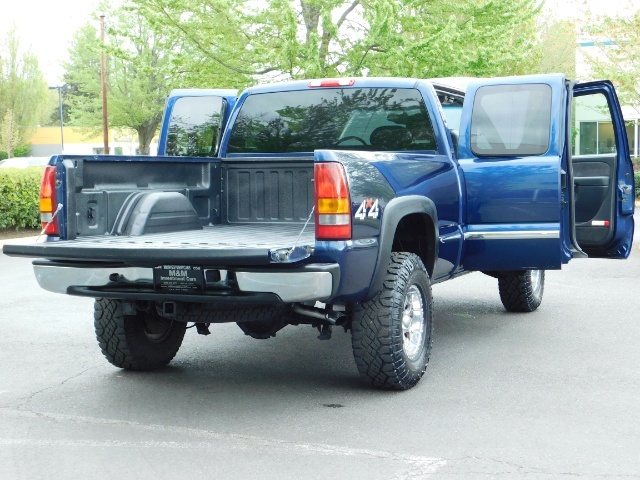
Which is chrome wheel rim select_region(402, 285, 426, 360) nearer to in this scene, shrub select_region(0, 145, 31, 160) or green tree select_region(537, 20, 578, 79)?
green tree select_region(537, 20, 578, 79)

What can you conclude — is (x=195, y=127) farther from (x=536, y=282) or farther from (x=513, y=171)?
(x=536, y=282)

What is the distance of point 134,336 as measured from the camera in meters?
6.55

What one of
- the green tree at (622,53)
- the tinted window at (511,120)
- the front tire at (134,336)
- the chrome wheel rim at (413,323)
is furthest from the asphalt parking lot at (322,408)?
the green tree at (622,53)

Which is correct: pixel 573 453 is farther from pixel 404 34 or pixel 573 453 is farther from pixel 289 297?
pixel 404 34

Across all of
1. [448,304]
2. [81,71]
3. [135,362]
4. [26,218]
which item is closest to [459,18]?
[26,218]

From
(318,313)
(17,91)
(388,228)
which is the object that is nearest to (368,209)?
(388,228)

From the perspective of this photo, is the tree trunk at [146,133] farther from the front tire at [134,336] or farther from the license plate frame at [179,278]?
the license plate frame at [179,278]

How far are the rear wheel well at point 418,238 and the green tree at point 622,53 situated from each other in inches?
833

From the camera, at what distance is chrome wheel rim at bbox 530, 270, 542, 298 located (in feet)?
30.0

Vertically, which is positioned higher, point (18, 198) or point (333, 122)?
point (333, 122)

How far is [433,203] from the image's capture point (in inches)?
256

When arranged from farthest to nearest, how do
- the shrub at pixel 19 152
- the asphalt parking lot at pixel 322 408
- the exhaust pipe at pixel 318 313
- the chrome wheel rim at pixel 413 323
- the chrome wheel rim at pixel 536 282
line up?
the shrub at pixel 19 152
the chrome wheel rim at pixel 536 282
the chrome wheel rim at pixel 413 323
the exhaust pipe at pixel 318 313
the asphalt parking lot at pixel 322 408

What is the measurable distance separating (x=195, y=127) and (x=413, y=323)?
288 cm

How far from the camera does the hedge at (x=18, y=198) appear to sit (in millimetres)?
18766
